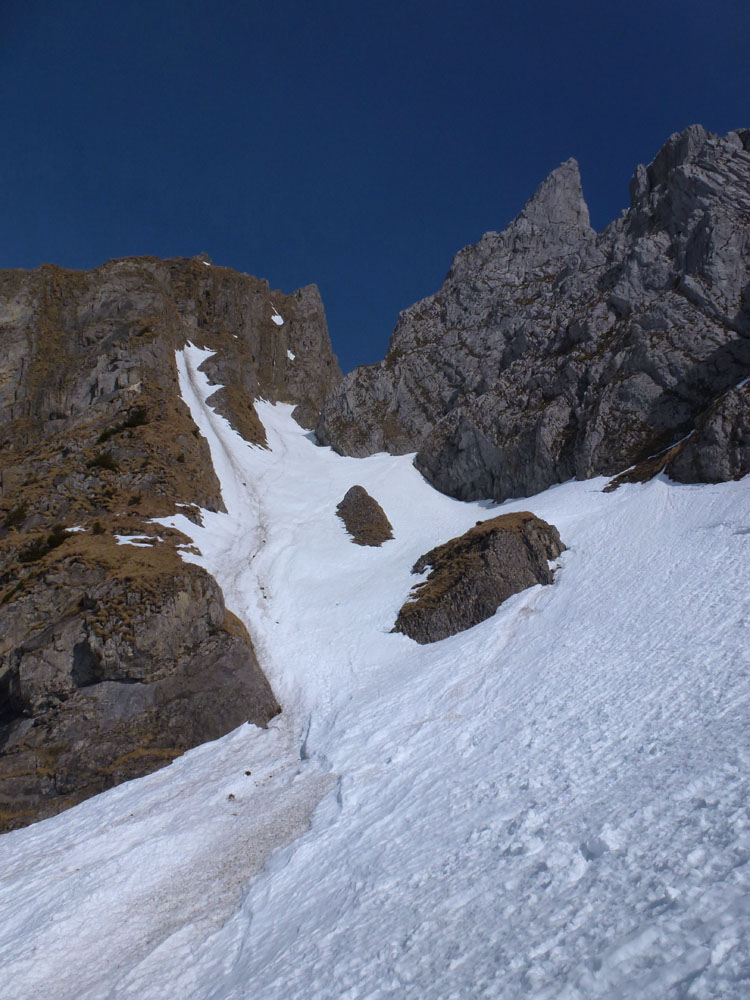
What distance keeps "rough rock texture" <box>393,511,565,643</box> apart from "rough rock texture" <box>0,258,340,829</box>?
8.05 metres

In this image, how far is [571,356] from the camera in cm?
5106

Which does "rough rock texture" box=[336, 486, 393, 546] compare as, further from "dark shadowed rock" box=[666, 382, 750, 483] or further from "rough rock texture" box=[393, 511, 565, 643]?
"dark shadowed rock" box=[666, 382, 750, 483]

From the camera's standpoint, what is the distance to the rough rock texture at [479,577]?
2348cm

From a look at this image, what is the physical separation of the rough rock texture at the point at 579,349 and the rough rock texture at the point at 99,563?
21696mm

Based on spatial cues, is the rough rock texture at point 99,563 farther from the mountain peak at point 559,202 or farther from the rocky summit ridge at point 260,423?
the mountain peak at point 559,202

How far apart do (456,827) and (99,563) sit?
18.7m

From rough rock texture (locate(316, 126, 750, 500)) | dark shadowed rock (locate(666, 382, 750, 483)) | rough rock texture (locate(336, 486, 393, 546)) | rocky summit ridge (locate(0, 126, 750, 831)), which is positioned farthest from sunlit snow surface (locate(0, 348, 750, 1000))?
rough rock texture (locate(316, 126, 750, 500))

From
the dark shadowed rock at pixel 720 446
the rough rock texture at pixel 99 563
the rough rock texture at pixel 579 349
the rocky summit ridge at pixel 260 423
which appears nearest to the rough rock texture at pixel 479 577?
the rocky summit ridge at pixel 260 423

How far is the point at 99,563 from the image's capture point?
72.9 feet

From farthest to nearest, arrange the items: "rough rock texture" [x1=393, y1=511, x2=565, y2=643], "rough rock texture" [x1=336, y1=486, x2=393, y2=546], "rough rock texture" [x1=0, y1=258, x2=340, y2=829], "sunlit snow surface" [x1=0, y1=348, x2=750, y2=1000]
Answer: "rough rock texture" [x1=336, y1=486, x2=393, y2=546] → "rough rock texture" [x1=393, y1=511, x2=565, y2=643] → "rough rock texture" [x1=0, y1=258, x2=340, y2=829] → "sunlit snow surface" [x1=0, y1=348, x2=750, y2=1000]

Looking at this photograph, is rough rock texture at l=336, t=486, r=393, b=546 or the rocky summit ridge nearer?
the rocky summit ridge

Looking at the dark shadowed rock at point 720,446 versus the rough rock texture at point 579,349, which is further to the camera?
the rough rock texture at point 579,349

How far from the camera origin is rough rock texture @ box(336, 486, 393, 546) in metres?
38.4

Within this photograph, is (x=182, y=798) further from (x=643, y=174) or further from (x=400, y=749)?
(x=643, y=174)
